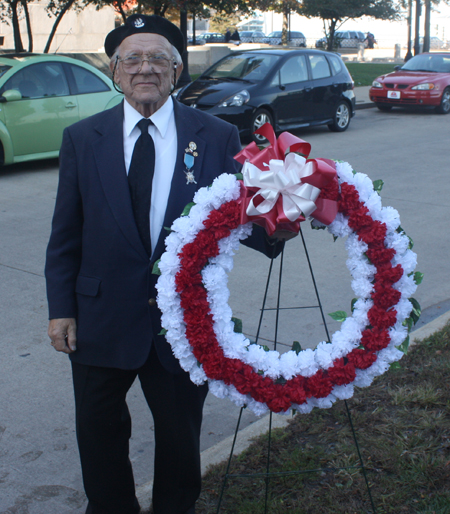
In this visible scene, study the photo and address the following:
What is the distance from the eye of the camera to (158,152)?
2344mm

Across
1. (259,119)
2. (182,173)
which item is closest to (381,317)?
(182,173)

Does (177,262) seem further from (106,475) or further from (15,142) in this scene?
(15,142)

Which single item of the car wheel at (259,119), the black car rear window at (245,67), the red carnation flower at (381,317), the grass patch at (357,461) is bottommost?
the grass patch at (357,461)

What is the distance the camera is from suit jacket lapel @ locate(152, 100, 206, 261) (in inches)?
90.3

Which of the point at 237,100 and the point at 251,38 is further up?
the point at 251,38

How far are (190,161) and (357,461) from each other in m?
1.67

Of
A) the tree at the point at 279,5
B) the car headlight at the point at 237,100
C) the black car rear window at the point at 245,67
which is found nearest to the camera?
the car headlight at the point at 237,100

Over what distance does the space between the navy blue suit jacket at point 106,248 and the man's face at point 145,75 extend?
111 millimetres

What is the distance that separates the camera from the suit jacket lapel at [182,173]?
7.52 ft

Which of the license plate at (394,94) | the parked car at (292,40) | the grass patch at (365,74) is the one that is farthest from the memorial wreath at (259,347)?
the parked car at (292,40)

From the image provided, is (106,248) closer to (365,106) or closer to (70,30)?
(365,106)

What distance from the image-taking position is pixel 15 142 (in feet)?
29.8

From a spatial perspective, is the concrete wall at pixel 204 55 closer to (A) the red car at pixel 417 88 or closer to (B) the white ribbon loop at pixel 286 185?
(A) the red car at pixel 417 88

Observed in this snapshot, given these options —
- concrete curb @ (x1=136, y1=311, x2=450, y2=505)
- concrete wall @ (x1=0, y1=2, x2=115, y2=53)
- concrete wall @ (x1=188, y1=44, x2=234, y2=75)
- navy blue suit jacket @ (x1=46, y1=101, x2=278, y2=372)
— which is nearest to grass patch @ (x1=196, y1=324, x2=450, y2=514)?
concrete curb @ (x1=136, y1=311, x2=450, y2=505)
